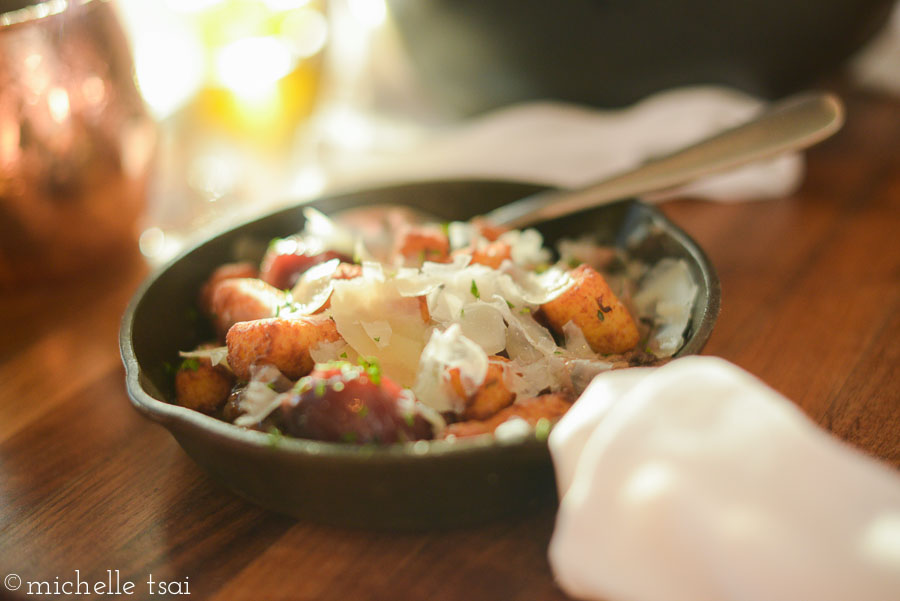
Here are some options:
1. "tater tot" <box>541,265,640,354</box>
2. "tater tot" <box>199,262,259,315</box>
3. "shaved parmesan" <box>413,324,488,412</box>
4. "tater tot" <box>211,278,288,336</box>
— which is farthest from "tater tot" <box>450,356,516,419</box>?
"tater tot" <box>199,262,259,315</box>

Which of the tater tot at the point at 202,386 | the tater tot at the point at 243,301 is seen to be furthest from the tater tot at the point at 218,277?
the tater tot at the point at 202,386

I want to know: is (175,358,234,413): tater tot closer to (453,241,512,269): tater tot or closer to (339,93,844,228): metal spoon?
(453,241,512,269): tater tot

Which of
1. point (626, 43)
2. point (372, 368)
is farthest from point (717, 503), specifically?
point (626, 43)

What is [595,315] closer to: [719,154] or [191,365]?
[719,154]

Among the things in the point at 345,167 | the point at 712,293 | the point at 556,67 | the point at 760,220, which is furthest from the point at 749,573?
the point at 345,167

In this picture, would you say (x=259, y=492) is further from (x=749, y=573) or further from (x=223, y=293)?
(x=749, y=573)

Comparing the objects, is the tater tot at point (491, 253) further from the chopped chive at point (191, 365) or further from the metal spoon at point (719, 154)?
the chopped chive at point (191, 365)

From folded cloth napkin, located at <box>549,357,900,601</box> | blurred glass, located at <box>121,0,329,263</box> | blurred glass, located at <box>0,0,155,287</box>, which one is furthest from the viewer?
blurred glass, located at <box>121,0,329,263</box>

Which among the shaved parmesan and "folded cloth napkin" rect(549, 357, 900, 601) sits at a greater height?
the shaved parmesan
